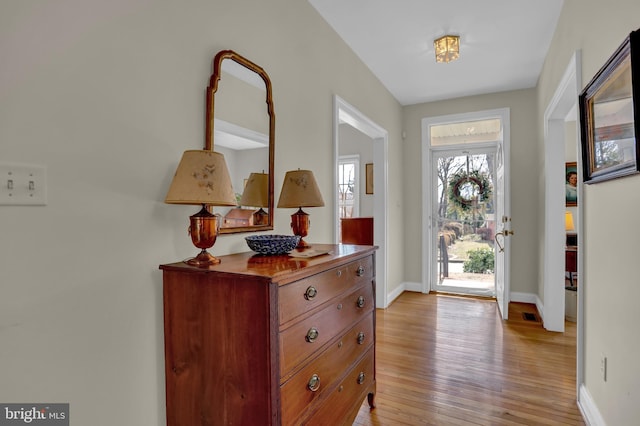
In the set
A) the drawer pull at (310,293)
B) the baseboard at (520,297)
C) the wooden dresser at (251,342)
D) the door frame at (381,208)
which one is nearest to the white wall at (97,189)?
Result: the wooden dresser at (251,342)

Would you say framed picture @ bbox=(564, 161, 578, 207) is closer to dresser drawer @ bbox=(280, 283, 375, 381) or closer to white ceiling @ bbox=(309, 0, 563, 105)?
white ceiling @ bbox=(309, 0, 563, 105)

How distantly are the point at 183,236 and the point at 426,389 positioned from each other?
1863mm

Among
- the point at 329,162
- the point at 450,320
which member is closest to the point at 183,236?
the point at 329,162

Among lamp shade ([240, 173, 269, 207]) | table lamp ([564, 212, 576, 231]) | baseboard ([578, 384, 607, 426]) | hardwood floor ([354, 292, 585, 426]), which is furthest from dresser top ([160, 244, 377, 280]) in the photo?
table lamp ([564, 212, 576, 231])

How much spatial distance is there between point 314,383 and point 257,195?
1004mm

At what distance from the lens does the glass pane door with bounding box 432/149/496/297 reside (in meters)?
4.58

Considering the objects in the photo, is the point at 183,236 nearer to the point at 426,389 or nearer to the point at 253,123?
the point at 253,123

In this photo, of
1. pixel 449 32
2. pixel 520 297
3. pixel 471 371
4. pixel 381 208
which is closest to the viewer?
pixel 471 371

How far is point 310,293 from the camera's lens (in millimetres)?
1361

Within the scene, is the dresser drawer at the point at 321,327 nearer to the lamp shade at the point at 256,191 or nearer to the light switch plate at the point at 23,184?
the lamp shade at the point at 256,191

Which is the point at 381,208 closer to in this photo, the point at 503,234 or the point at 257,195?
the point at 503,234

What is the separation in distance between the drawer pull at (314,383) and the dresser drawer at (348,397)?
10 centimetres

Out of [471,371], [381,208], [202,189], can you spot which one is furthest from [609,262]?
[381,208]

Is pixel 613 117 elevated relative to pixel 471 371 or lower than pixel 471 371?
elevated
